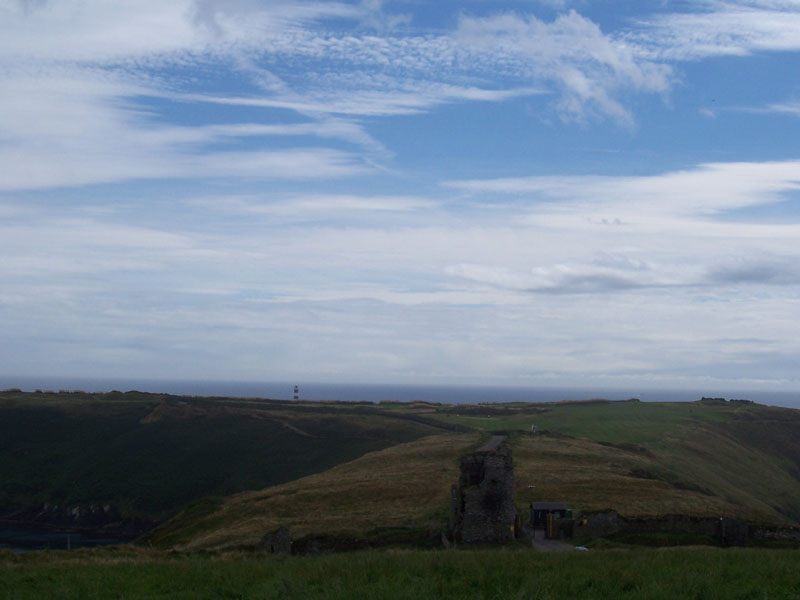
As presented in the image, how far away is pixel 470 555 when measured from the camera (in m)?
19.4

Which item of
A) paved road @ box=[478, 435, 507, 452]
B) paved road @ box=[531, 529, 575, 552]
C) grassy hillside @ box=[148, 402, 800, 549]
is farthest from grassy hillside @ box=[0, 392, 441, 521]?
paved road @ box=[531, 529, 575, 552]

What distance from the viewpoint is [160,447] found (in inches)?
3679

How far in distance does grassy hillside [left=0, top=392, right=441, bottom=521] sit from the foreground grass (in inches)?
2349

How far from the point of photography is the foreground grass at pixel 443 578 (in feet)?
47.1

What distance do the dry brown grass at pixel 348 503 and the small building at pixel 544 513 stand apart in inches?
187

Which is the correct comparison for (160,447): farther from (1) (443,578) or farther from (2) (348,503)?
(1) (443,578)

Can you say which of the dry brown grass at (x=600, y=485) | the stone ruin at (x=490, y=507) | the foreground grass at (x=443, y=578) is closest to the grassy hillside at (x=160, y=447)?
the dry brown grass at (x=600, y=485)

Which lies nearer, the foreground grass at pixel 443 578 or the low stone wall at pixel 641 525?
the foreground grass at pixel 443 578

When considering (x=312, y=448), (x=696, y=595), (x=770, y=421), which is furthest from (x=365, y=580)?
(x=770, y=421)

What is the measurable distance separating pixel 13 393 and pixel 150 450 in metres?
50.0

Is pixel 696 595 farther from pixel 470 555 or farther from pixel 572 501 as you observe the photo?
pixel 572 501

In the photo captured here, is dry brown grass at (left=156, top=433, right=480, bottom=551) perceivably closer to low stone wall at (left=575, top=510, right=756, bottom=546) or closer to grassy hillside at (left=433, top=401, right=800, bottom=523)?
grassy hillside at (left=433, top=401, right=800, bottom=523)

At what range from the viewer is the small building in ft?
109

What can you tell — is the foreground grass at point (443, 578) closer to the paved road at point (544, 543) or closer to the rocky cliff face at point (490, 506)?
the rocky cliff face at point (490, 506)
